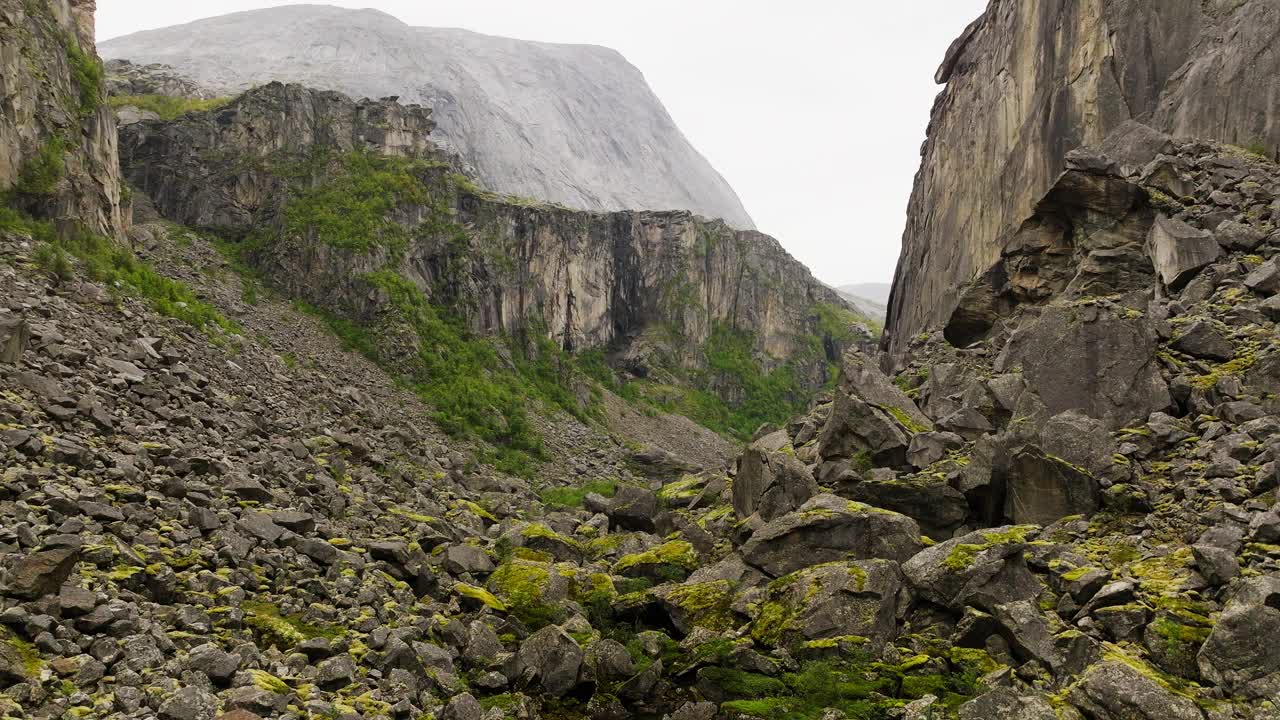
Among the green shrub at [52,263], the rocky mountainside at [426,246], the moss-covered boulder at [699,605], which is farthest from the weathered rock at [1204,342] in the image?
the rocky mountainside at [426,246]

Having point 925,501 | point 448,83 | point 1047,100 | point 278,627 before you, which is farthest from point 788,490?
point 448,83

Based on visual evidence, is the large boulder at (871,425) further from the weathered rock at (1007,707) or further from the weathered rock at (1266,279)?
the weathered rock at (1007,707)

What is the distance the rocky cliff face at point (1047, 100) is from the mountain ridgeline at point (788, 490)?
18 centimetres

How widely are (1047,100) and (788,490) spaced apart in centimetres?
2643

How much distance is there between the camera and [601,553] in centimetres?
2761

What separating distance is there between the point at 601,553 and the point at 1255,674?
1933 cm

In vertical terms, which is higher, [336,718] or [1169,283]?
[1169,283]

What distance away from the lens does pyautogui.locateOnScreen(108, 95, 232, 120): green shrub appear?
7219cm

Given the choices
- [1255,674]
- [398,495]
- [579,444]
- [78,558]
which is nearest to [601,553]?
[398,495]

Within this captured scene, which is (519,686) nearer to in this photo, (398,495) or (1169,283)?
(398,495)

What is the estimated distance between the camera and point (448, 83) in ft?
500

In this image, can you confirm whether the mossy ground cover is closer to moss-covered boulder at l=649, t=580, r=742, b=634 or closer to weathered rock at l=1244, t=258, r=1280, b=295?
moss-covered boulder at l=649, t=580, r=742, b=634

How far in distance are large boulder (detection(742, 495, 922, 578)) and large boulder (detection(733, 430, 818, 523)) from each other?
3.01m

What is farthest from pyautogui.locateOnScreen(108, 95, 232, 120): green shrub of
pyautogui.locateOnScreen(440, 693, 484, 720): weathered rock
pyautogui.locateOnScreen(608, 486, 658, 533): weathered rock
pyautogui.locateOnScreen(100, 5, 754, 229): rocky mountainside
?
pyautogui.locateOnScreen(440, 693, 484, 720): weathered rock
